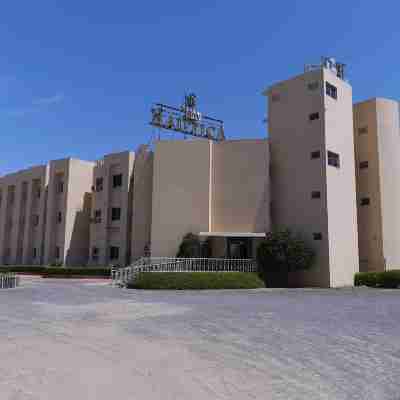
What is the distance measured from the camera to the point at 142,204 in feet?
114

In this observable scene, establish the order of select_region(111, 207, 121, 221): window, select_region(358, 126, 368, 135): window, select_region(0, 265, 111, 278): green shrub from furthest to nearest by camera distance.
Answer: select_region(111, 207, 121, 221): window, select_region(0, 265, 111, 278): green shrub, select_region(358, 126, 368, 135): window

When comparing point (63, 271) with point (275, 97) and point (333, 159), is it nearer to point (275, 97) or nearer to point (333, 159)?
point (275, 97)

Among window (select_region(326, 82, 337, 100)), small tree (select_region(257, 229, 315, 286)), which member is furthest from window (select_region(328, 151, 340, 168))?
small tree (select_region(257, 229, 315, 286))

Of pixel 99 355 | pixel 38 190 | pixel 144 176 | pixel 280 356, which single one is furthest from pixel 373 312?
pixel 38 190

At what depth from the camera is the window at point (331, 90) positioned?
30.0 m

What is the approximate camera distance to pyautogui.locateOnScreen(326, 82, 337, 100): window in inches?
1183

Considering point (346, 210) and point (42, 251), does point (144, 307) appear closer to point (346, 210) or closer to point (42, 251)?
point (346, 210)

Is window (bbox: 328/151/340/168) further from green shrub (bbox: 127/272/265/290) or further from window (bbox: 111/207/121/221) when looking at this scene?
window (bbox: 111/207/121/221)

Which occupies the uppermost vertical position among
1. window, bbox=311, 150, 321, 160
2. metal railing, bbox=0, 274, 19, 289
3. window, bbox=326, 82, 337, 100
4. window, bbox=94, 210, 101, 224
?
window, bbox=326, 82, 337, 100

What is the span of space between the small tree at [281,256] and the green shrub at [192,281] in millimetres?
2562

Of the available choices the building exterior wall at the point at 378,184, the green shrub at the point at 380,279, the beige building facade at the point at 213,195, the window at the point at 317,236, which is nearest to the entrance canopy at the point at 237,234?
the beige building facade at the point at 213,195

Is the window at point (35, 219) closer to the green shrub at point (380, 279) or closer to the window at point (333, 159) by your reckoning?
the window at point (333, 159)

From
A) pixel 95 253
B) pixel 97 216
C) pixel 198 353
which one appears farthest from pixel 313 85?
pixel 198 353

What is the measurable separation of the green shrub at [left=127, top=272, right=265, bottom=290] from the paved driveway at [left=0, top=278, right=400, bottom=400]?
919cm
